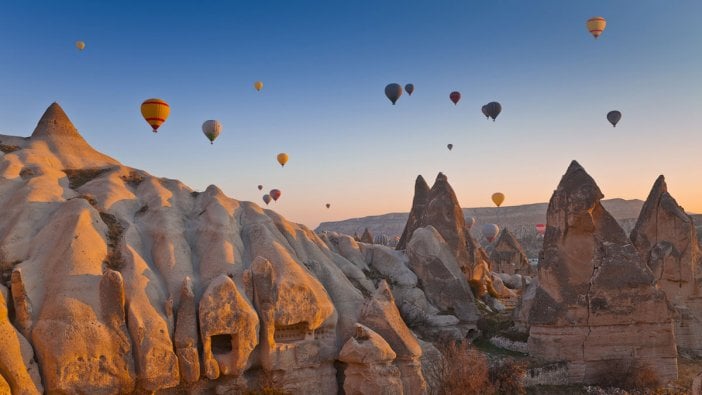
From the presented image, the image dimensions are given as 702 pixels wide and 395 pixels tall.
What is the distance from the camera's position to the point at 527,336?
77.6 feet

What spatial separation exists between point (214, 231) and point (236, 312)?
3878 mm

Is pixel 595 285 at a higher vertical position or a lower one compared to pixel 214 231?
lower

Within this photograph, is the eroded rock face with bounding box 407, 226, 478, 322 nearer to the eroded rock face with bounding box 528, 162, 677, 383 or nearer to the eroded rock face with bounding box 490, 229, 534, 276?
the eroded rock face with bounding box 528, 162, 677, 383

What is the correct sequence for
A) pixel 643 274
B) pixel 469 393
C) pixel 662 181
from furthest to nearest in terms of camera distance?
pixel 662 181 → pixel 643 274 → pixel 469 393

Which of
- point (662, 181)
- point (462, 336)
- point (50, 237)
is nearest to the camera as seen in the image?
point (50, 237)

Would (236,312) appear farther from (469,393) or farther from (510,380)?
(510,380)

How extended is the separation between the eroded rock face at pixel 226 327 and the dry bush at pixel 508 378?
843 cm

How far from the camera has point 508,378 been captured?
2016 cm

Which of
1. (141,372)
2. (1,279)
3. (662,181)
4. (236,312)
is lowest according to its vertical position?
(141,372)

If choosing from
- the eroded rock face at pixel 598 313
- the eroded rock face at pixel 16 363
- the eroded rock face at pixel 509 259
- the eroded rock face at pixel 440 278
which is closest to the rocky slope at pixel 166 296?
the eroded rock face at pixel 16 363

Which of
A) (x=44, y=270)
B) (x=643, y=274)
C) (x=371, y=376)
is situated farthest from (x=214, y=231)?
(x=643, y=274)

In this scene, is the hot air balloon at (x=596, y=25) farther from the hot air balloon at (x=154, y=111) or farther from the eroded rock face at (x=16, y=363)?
the eroded rock face at (x=16, y=363)

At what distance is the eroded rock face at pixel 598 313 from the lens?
21.6m

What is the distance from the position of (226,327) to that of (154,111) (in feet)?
40.6
